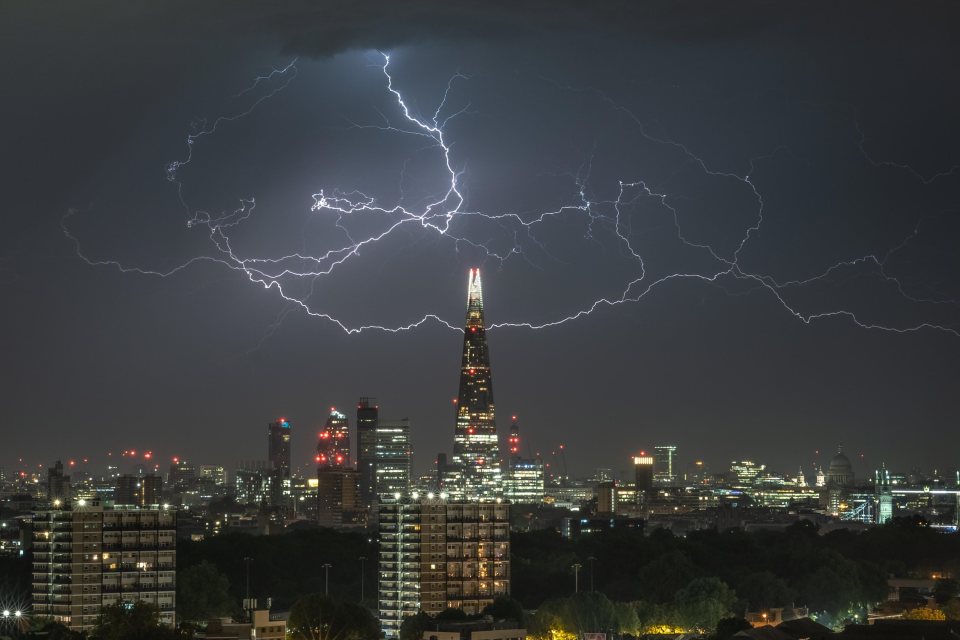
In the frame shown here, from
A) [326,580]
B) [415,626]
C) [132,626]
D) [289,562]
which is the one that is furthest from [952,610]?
[289,562]

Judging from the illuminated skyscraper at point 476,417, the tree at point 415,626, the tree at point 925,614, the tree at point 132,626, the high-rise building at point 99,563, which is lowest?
the tree at point 925,614

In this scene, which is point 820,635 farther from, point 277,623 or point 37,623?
point 37,623

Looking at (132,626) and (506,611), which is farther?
(506,611)

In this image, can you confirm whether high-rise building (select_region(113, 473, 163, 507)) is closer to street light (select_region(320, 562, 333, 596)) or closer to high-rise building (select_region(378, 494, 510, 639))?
street light (select_region(320, 562, 333, 596))


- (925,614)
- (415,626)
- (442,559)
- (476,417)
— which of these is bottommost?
(925,614)

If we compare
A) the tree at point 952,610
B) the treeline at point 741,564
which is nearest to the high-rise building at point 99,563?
the treeline at point 741,564

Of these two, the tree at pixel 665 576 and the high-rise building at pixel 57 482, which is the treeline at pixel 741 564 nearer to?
the tree at pixel 665 576

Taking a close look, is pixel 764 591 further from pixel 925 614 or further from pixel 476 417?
pixel 476 417
